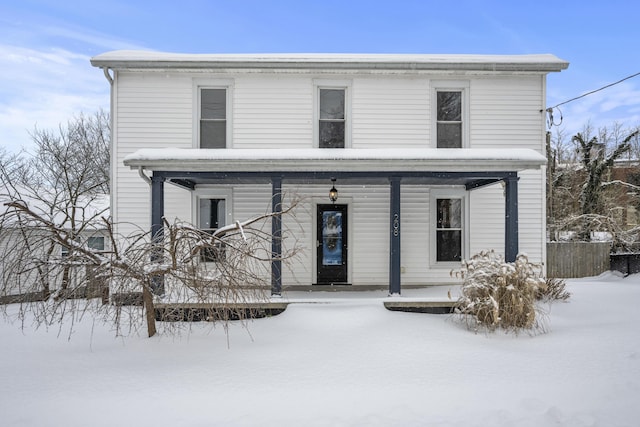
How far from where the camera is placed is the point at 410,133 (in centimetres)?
945

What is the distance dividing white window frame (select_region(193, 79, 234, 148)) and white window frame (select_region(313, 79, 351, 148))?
6.42 ft

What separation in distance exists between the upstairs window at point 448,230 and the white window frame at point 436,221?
0.07m

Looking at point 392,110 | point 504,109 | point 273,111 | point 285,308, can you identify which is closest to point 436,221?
point 392,110

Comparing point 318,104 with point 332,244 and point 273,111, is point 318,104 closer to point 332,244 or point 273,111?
point 273,111

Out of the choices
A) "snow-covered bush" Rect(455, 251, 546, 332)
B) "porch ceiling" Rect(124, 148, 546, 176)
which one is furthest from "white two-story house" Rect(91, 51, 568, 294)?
"snow-covered bush" Rect(455, 251, 546, 332)

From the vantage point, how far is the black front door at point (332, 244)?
961cm

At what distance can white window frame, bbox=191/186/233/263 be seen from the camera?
369 inches

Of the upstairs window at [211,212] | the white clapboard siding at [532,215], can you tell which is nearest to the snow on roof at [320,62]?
the white clapboard siding at [532,215]

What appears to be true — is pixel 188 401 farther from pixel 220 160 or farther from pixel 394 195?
pixel 394 195

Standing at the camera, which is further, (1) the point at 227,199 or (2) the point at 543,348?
(1) the point at 227,199

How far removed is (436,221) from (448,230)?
1.20 feet

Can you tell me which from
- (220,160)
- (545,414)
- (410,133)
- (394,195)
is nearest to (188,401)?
(545,414)

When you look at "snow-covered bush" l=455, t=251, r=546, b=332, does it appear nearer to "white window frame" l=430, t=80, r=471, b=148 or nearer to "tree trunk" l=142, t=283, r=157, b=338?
"white window frame" l=430, t=80, r=471, b=148

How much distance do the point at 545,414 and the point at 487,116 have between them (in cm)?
735
